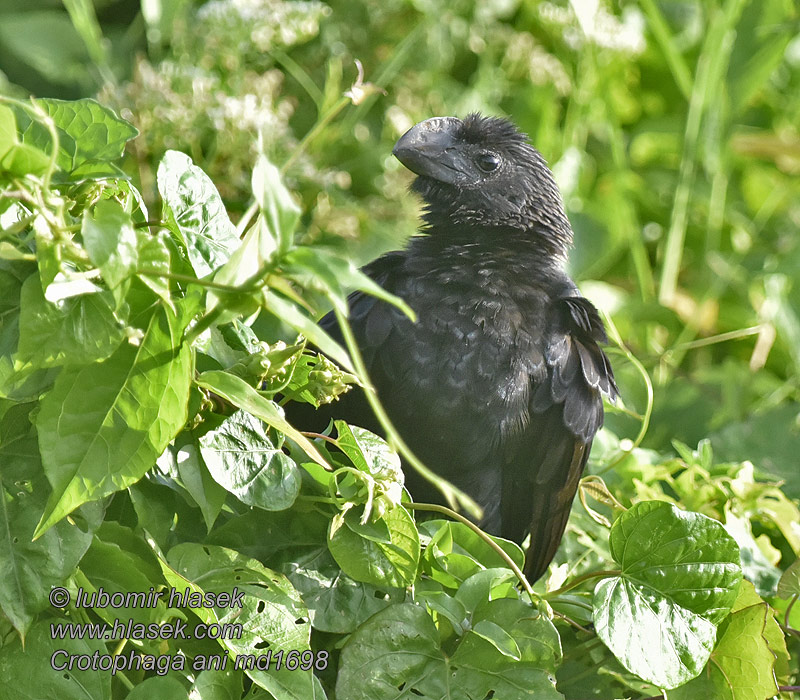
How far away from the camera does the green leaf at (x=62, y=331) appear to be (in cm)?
73

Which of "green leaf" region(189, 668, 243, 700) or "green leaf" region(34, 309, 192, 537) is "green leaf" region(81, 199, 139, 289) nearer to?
"green leaf" region(34, 309, 192, 537)

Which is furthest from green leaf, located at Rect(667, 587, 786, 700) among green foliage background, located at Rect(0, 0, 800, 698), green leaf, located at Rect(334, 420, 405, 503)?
green leaf, located at Rect(334, 420, 405, 503)

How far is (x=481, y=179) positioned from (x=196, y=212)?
669mm

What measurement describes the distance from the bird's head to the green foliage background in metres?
0.16

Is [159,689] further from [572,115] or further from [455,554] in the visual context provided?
[572,115]

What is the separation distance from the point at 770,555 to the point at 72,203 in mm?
1105

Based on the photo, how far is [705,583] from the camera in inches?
39.2

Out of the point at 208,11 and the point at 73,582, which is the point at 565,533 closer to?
the point at 73,582

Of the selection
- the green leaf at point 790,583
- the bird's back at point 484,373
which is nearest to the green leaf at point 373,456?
the bird's back at point 484,373

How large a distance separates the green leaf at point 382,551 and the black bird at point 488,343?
0.46 metres

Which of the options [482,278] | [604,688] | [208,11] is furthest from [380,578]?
[208,11]

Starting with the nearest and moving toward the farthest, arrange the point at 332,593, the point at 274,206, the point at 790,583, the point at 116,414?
1. the point at 274,206
2. the point at 116,414
3. the point at 332,593
4. the point at 790,583

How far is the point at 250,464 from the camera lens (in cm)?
87

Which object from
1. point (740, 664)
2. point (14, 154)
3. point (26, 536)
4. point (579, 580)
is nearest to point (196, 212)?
point (14, 154)
